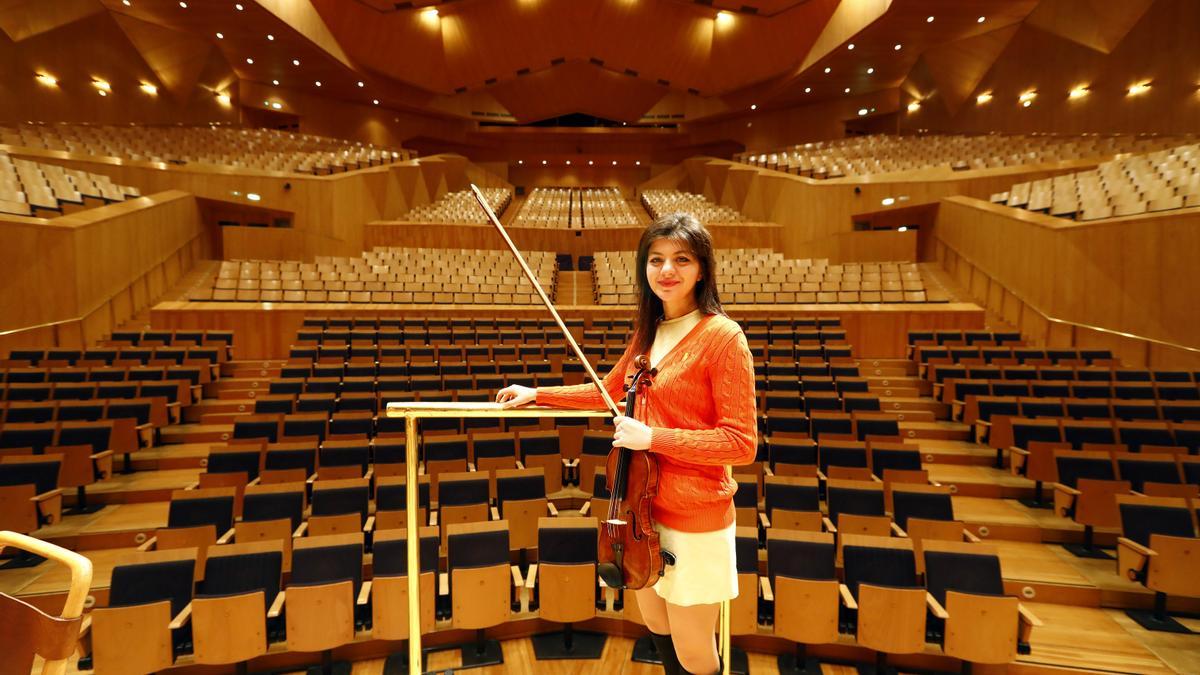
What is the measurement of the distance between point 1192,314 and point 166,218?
25.8 feet

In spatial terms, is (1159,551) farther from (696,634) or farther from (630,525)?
(630,525)

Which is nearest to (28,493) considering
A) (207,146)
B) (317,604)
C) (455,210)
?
(317,604)

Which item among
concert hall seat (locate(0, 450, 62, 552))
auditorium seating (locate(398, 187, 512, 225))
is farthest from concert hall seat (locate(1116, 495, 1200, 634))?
auditorium seating (locate(398, 187, 512, 225))

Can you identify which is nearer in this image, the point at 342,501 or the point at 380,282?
the point at 342,501

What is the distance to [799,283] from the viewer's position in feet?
18.6

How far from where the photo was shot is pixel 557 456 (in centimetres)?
282

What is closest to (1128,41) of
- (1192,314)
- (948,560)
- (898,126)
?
(898,126)

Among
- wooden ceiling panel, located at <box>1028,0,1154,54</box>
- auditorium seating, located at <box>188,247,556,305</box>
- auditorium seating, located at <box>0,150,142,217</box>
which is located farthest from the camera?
wooden ceiling panel, located at <box>1028,0,1154,54</box>

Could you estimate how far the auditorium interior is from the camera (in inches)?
71.2

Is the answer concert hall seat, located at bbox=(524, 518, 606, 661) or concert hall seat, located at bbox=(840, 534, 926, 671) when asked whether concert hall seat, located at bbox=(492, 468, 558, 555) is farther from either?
concert hall seat, located at bbox=(840, 534, 926, 671)

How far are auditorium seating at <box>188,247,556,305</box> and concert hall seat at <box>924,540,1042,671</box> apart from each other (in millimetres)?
4230

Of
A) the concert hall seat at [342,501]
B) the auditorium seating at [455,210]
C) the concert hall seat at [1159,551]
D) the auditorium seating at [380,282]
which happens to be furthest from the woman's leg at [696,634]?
the auditorium seating at [455,210]

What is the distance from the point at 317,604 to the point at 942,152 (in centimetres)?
923

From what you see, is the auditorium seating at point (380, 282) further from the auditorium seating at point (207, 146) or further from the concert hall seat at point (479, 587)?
the concert hall seat at point (479, 587)
